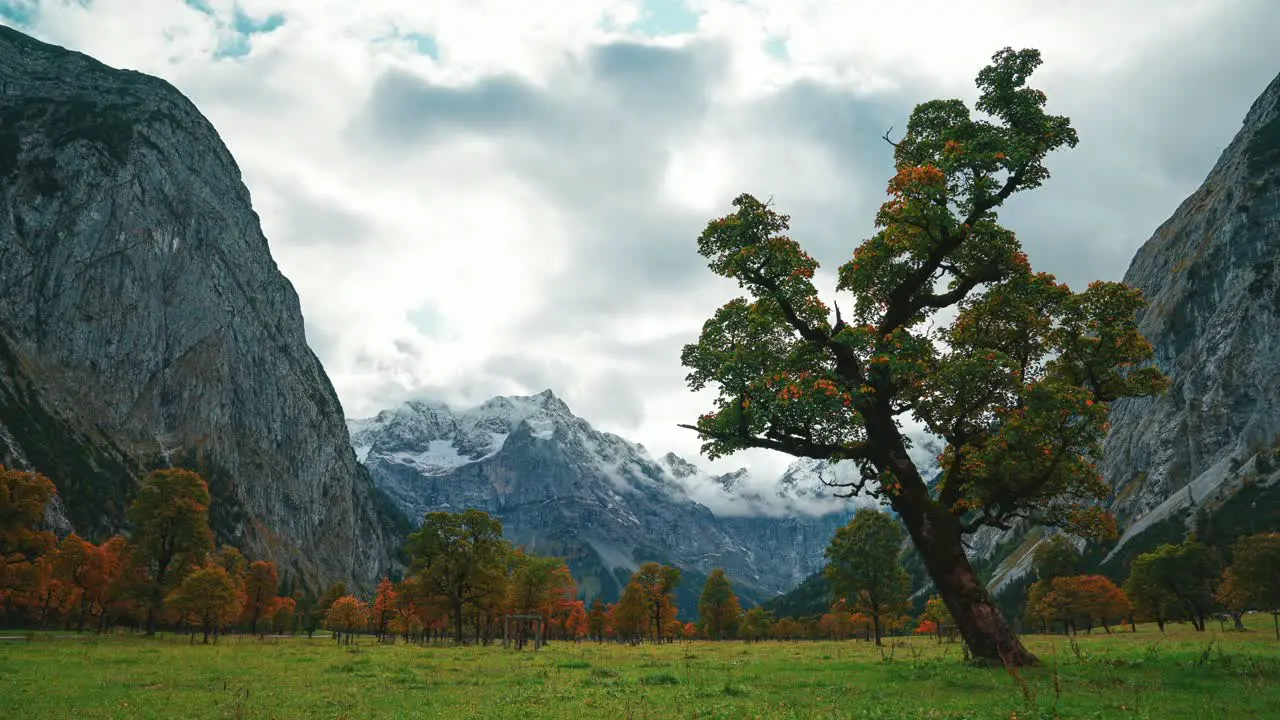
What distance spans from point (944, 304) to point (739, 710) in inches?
698

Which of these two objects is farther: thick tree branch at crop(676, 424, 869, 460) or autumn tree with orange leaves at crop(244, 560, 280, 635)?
autumn tree with orange leaves at crop(244, 560, 280, 635)

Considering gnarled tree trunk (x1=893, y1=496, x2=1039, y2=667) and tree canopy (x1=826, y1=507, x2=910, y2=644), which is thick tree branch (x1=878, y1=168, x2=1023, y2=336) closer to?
gnarled tree trunk (x1=893, y1=496, x2=1039, y2=667)

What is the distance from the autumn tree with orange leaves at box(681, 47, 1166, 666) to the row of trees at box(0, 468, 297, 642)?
60.8 metres

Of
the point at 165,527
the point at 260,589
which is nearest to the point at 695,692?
the point at 165,527

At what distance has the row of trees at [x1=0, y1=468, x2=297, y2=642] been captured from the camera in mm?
57531

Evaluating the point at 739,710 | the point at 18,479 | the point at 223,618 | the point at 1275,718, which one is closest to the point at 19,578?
the point at 18,479

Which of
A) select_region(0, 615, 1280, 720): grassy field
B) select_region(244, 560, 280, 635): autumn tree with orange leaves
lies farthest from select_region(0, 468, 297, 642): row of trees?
select_region(0, 615, 1280, 720): grassy field

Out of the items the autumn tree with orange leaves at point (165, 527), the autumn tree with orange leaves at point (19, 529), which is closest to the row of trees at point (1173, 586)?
the autumn tree with orange leaves at point (165, 527)

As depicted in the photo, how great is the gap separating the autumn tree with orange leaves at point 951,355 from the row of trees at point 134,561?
6081 cm

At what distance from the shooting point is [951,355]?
1014 inches

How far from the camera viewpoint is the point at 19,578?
5669 cm

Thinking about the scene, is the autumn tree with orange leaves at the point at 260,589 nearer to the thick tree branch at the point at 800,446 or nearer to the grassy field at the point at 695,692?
the grassy field at the point at 695,692

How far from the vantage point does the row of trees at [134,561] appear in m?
57.5

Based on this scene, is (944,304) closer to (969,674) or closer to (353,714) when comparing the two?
(969,674)
